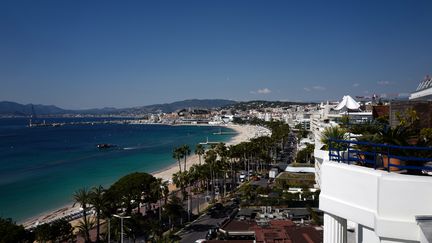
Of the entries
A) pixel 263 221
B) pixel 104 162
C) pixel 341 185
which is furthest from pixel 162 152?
pixel 341 185

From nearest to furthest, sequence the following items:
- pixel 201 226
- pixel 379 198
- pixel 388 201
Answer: pixel 388 201
pixel 379 198
pixel 201 226

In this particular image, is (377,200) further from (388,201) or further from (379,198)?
(388,201)

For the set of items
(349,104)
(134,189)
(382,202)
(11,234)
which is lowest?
(11,234)

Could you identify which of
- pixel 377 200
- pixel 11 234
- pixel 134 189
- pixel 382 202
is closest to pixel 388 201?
pixel 382 202

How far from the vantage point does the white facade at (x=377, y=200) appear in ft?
16.5

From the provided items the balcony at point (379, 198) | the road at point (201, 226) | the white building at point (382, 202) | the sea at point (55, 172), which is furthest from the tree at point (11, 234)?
the white building at point (382, 202)

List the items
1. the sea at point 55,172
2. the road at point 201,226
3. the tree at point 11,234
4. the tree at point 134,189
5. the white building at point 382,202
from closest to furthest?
the white building at point 382,202, the tree at point 11,234, the road at point 201,226, the tree at point 134,189, the sea at point 55,172

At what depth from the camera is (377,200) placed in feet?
17.7

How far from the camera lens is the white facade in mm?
5043

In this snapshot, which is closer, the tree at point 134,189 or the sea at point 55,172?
the tree at point 134,189

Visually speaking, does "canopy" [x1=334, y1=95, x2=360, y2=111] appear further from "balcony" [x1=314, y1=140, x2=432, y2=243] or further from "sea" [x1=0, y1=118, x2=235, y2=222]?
"sea" [x1=0, y1=118, x2=235, y2=222]

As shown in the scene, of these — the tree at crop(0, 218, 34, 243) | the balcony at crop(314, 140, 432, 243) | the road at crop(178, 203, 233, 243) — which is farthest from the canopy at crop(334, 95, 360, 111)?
the tree at crop(0, 218, 34, 243)

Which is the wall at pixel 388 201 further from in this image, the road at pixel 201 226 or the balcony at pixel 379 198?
the road at pixel 201 226

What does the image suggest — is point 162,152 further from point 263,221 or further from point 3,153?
point 263,221
